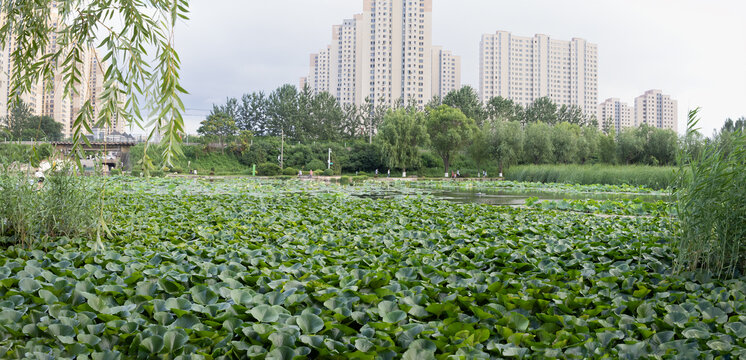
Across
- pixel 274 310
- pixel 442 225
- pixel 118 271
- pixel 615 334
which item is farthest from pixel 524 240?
pixel 118 271

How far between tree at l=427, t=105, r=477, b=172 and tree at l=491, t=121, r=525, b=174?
4589mm

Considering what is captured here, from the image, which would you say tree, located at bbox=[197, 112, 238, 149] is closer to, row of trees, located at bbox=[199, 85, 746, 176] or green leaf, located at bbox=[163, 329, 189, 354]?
row of trees, located at bbox=[199, 85, 746, 176]

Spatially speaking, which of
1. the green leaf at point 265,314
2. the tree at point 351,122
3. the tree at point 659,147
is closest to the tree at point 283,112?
the tree at point 351,122

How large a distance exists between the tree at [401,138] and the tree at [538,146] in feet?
28.9

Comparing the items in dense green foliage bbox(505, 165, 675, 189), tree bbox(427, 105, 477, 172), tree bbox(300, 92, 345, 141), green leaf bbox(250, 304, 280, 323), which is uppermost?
tree bbox(300, 92, 345, 141)

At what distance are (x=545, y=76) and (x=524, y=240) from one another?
97.1 m

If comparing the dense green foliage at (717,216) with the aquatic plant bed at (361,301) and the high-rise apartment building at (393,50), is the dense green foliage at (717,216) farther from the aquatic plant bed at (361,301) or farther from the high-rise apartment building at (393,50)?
the high-rise apartment building at (393,50)

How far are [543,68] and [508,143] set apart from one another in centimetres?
6879

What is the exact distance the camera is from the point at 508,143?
31.8 metres

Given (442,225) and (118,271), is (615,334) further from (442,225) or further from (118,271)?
(442,225)

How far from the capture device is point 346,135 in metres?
59.3

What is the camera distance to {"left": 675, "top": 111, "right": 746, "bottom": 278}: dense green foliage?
2.95 metres

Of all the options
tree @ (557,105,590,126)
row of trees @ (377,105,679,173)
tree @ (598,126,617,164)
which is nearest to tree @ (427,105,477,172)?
row of trees @ (377,105,679,173)

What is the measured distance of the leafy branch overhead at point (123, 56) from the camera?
8.93ft
